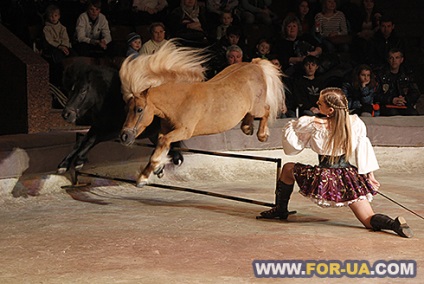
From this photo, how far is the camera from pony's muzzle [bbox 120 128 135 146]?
6.44m

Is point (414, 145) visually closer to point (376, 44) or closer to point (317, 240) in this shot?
point (376, 44)

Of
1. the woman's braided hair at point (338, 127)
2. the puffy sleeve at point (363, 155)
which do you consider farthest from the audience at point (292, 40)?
the puffy sleeve at point (363, 155)

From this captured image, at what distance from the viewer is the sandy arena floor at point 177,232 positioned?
5043 mm

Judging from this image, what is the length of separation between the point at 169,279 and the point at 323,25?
7899mm

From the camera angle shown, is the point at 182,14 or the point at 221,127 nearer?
the point at 221,127

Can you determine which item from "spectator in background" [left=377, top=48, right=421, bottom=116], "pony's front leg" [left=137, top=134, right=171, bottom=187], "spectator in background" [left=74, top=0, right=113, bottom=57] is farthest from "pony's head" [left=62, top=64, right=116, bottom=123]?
"spectator in background" [left=377, top=48, right=421, bottom=116]

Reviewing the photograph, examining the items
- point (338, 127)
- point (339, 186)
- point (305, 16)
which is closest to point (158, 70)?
point (338, 127)

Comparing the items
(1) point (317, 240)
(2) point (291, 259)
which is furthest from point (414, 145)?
(2) point (291, 259)

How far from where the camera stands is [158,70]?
6.73m

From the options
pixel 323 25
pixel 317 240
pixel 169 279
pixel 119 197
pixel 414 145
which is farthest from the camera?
pixel 323 25

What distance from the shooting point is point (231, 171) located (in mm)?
8812

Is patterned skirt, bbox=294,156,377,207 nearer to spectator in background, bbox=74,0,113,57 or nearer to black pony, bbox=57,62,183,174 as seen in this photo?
black pony, bbox=57,62,183,174

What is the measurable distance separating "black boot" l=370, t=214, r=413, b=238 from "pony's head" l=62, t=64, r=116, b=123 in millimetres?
2607

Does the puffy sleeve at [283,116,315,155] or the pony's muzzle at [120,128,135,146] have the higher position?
the puffy sleeve at [283,116,315,155]
